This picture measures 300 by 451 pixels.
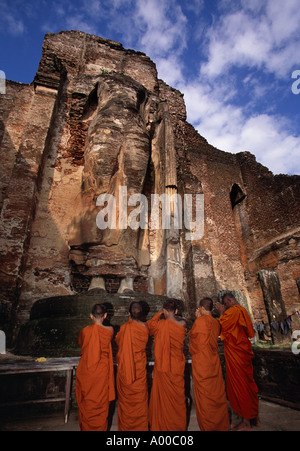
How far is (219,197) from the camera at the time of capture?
12.4 metres

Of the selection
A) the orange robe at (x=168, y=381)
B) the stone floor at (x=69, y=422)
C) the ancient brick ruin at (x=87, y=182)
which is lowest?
the stone floor at (x=69, y=422)

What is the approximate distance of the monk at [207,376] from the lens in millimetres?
1950

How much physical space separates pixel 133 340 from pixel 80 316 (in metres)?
0.73

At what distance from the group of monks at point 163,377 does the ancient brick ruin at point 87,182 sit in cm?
107

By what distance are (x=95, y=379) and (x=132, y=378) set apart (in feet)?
1.01

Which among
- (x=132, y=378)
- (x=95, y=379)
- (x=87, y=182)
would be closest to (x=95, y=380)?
(x=95, y=379)

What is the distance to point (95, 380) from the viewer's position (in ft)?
6.47

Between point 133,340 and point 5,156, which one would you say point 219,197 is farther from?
point 133,340

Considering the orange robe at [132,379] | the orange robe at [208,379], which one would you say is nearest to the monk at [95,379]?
the orange robe at [132,379]

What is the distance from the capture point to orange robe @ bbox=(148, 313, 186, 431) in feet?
6.38

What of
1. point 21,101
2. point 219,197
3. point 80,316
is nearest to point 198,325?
point 80,316

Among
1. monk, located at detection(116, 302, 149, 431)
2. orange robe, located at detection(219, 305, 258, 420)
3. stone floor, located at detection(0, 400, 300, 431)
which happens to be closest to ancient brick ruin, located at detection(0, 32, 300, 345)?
monk, located at detection(116, 302, 149, 431)

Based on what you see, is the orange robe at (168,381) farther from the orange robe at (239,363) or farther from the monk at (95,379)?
the orange robe at (239,363)

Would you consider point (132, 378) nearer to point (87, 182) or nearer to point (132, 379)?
point (132, 379)
